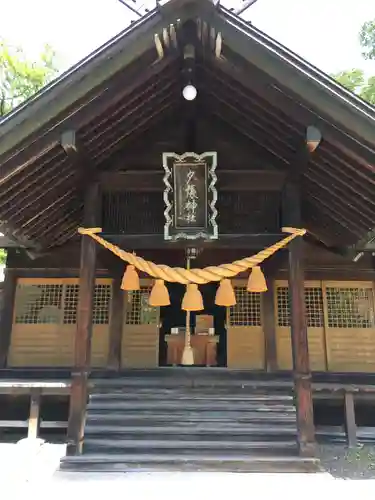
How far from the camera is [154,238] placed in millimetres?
5906

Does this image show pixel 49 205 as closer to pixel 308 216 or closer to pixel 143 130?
pixel 143 130

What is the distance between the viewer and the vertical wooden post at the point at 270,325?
29.2 ft

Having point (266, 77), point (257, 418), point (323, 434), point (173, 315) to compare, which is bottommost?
point (323, 434)

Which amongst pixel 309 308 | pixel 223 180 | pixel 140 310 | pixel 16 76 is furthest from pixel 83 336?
pixel 16 76

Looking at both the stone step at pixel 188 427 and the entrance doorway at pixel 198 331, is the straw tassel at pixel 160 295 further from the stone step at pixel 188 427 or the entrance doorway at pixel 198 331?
the entrance doorway at pixel 198 331

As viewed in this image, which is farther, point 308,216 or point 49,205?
point 308,216

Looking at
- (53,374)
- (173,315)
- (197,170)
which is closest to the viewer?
(197,170)

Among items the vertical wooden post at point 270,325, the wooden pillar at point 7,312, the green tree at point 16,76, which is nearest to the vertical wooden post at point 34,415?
the wooden pillar at point 7,312

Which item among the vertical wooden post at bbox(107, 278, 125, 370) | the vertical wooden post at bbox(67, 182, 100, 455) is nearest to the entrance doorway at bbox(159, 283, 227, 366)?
the vertical wooden post at bbox(107, 278, 125, 370)

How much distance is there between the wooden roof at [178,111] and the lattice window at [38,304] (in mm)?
3195

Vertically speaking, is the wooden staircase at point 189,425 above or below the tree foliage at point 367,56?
below

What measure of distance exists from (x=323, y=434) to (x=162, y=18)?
723 cm

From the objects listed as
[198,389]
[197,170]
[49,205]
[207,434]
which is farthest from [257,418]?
[49,205]

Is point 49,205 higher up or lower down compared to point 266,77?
lower down
